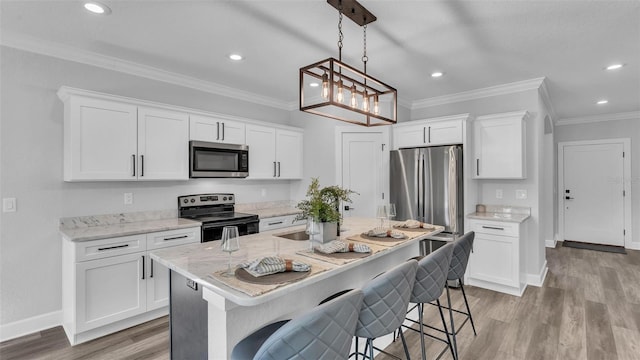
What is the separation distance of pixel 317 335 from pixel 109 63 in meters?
3.39

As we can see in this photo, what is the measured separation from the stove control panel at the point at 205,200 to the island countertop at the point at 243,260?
1.71 m

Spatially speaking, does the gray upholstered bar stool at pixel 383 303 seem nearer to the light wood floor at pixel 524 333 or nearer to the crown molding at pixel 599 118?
the light wood floor at pixel 524 333

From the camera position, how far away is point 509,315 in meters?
3.13

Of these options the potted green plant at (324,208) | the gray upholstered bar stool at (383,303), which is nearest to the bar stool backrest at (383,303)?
the gray upholstered bar stool at (383,303)

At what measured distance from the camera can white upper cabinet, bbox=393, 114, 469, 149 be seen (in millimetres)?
4023

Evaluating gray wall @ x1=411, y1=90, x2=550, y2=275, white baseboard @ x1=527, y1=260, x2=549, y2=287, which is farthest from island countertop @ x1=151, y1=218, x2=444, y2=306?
white baseboard @ x1=527, y1=260, x2=549, y2=287

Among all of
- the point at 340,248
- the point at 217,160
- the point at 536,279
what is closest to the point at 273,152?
the point at 217,160

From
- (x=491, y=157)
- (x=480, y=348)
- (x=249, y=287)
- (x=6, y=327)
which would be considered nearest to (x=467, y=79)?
(x=491, y=157)

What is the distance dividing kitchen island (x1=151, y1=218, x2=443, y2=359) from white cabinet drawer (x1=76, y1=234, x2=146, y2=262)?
44.8 inches

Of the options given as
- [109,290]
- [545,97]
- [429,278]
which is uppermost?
A: [545,97]

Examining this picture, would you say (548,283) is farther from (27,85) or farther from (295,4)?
(27,85)

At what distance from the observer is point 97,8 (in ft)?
7.45

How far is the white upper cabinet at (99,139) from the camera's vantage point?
2781 millimetres

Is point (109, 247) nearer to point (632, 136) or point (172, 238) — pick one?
point (172, 238)
